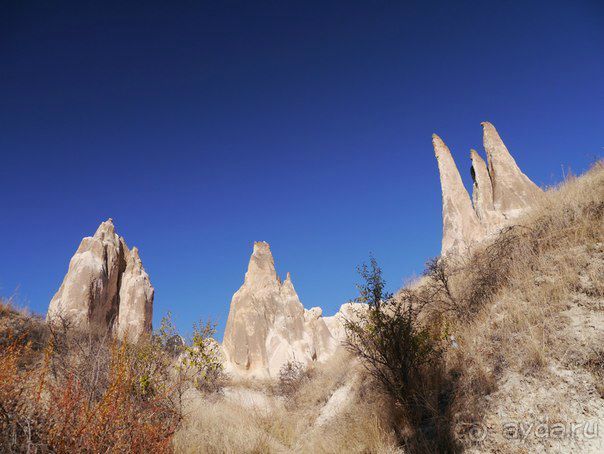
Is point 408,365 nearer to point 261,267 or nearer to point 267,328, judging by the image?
point 267,328

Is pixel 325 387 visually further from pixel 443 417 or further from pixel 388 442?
pixel 443 417

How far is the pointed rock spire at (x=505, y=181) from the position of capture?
67.5ft

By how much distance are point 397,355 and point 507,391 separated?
1.76 m

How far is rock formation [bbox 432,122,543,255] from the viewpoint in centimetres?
2084

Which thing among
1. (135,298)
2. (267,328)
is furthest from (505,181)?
Result: (135,298)

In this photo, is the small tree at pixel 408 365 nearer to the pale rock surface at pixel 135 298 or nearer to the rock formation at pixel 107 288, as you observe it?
the rock formation at pixel 107 288

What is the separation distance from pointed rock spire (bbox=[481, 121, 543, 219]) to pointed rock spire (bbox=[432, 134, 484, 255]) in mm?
1709

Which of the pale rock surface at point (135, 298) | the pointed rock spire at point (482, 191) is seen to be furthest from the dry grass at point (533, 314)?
the pale rock surface at point (135, 298)

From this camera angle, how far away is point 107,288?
22.3 m

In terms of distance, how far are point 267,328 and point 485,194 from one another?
17631mm

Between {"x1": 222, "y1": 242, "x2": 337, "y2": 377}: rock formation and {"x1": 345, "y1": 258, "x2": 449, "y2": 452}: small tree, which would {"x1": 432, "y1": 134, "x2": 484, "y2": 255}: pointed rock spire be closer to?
{"x1": 222, "y1": 242, "x2": 337, "y2": 377}: rock formation

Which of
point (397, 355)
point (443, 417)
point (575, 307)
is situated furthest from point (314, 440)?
point (575, 307)

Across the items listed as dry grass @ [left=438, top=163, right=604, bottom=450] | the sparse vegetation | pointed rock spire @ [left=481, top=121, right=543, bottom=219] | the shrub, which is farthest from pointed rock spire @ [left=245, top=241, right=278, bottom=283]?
dry grass @ [left=438, top=163, right=604, bottom=450]

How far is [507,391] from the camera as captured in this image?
458cm
